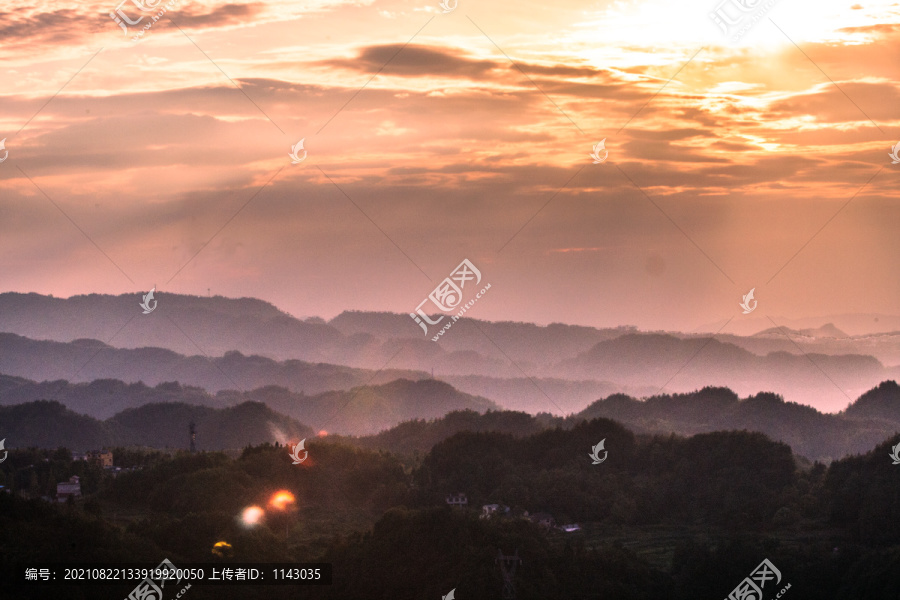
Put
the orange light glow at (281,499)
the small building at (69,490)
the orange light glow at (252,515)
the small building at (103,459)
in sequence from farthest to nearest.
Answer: the small building at (103,459)
the small building at (69,490)
the orange light glow at (281,499)
the orange light glow at (252,515)

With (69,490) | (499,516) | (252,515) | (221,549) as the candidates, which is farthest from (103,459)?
(221,549)

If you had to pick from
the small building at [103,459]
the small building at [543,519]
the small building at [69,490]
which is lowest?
the small building at [543,519]

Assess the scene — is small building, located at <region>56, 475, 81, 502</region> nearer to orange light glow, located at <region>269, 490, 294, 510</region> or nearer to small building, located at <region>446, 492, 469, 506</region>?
orange light glow, located at <region>269, 490, 294, 510</region>

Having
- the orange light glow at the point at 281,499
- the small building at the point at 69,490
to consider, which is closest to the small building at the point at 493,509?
the orange light glow at the point at 281,499

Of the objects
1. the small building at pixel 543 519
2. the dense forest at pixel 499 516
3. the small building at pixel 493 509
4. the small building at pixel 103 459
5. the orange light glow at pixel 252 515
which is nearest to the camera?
the dense forest at pixel 499 516

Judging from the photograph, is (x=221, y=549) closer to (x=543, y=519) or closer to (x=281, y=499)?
(x=281, y=499)

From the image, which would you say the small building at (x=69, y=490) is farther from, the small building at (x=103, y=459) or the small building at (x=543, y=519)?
the small building at (x=543, y=519)
